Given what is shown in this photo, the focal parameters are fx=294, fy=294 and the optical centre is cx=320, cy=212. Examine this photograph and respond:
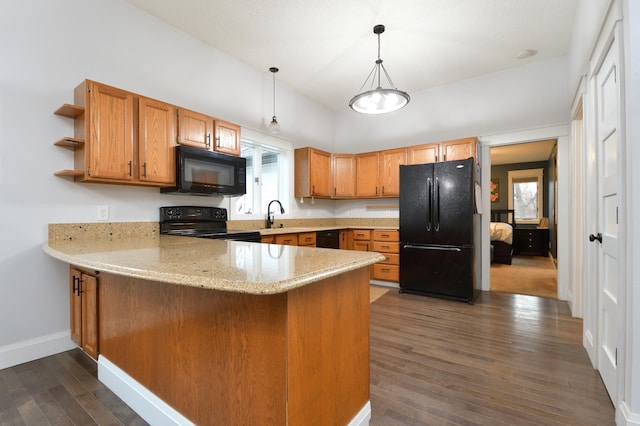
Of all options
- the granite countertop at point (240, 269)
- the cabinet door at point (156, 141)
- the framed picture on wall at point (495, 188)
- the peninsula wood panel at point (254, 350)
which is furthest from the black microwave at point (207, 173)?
the framed picture on wall at point (495, 188)

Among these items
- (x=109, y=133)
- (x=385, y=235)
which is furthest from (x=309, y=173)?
(x=109, y=133)

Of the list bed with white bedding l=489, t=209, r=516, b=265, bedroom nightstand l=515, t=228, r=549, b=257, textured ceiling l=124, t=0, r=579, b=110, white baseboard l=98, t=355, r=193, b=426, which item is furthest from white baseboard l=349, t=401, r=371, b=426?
bedroom nightstand l=515, t=228, r=549, b=257

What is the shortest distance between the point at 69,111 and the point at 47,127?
0.22 m

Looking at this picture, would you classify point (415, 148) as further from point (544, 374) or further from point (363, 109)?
point (544, 374)

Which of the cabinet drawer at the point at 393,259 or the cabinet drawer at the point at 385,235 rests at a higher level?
the cabinet drawer at the point at 385,235

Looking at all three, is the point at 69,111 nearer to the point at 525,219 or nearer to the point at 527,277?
the point at 527,277

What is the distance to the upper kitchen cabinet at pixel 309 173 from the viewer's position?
15.4 ft

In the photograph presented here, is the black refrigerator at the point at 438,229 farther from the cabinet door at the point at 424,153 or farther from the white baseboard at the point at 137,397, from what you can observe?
the white baseboard at the point at 137,397

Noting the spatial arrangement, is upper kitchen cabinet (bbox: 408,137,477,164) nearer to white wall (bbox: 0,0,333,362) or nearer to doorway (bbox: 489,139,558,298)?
doorway (bbox: 489,139,558,298)

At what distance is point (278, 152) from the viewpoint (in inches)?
184

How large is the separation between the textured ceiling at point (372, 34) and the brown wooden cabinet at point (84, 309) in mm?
2586

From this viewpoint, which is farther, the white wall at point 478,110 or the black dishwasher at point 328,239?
the black dishwasher at point 328,239

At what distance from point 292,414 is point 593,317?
8.02 feet

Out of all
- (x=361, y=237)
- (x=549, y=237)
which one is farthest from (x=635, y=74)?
→ (x=549, y=237)
